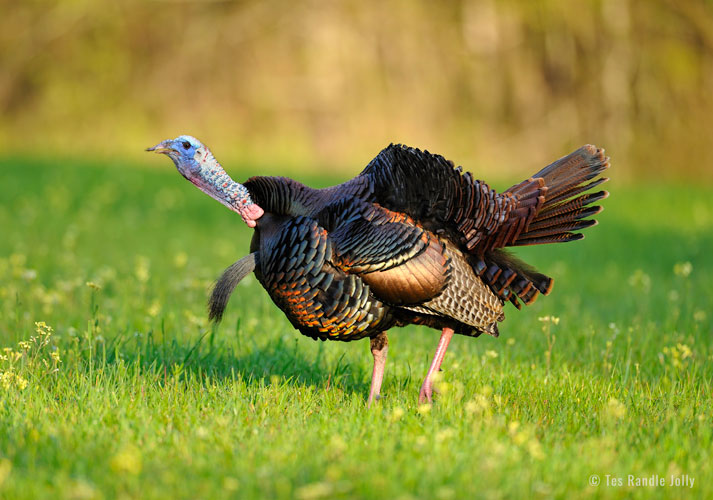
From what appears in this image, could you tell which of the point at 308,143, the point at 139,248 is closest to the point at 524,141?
the point at 308,143

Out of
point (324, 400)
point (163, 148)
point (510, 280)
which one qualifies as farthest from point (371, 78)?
point (324, 400)

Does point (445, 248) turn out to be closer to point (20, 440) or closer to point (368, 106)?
point (20, 440)

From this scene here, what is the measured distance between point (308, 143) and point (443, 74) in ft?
14.0

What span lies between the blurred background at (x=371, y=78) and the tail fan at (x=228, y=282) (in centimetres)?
1678

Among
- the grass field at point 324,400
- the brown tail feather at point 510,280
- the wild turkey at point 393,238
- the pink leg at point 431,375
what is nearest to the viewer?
the grass field at point 324,400

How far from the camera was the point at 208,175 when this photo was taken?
4426 millimetres

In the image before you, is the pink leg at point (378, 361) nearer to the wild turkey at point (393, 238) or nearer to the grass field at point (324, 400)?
the wild turkey at point (393, 238)

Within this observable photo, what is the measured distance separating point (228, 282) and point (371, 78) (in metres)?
18.5

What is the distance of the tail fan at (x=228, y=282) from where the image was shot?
4395 mm

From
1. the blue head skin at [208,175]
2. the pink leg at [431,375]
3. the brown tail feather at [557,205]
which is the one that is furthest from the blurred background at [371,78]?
the blue head skin at [208,175]

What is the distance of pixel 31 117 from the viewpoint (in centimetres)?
2173

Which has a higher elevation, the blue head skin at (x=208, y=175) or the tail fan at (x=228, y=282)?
the blue head skin at (x=208, y=175)

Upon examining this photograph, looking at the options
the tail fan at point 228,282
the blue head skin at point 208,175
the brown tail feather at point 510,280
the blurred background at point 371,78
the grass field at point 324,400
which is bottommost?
the grass field at point 324,400

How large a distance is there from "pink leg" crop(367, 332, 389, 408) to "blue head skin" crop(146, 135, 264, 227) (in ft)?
3.13
